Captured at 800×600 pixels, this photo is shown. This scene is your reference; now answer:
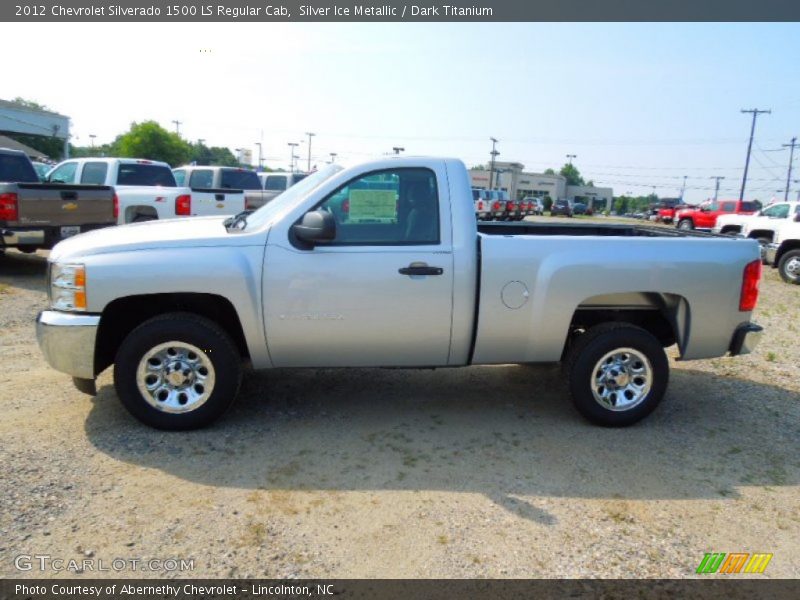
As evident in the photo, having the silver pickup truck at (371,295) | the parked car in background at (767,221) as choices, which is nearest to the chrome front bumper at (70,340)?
the silver pickup truck at (371,295)

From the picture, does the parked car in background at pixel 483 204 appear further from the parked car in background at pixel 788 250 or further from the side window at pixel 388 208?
the side window at pixel 388 208

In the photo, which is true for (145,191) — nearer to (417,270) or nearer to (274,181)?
(417,270)

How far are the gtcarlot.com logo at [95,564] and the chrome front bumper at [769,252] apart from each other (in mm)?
15241

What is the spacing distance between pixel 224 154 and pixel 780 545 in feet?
373

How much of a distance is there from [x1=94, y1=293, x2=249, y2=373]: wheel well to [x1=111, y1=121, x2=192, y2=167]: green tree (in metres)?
63.8

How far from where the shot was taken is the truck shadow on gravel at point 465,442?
365 centimetres

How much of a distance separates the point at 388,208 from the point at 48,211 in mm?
7239

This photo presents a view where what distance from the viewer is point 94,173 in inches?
464

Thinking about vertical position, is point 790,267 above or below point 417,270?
below

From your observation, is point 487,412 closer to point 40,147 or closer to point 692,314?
point 692,314

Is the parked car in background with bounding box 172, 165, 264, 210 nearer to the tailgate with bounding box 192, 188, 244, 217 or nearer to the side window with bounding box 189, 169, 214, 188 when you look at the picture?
the side window with bounding box 189, 169, 214, 188

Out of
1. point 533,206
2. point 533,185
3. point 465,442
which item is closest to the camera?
point 465,442

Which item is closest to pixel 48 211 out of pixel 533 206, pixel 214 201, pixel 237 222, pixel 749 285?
pixel 214 201

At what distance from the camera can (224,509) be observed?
3.26 metres
